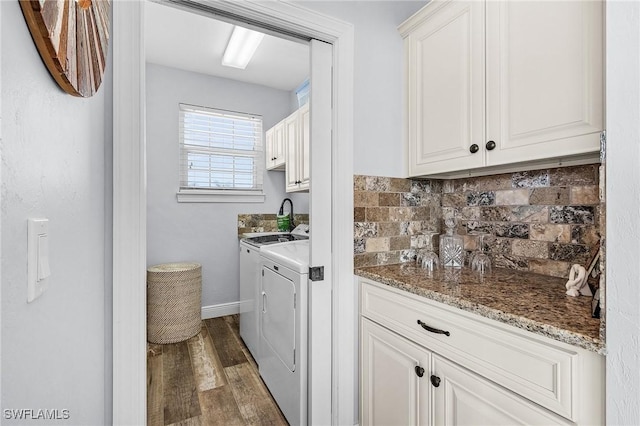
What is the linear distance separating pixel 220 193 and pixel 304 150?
4.13 feet

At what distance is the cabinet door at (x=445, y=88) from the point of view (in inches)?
51.5

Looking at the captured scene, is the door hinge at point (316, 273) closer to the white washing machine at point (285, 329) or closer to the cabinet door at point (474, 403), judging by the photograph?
the white washing machine at point (285, 329)

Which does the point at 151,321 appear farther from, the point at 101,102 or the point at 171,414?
the point at 101,102

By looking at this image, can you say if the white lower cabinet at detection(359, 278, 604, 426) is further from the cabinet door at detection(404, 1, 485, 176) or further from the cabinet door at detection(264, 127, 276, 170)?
the cabinet door at detection(264, 127, 276, 170)

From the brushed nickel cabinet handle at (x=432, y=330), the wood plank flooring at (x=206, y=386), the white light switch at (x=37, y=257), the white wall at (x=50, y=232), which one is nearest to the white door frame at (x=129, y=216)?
the white wall at (x=50, y=232)

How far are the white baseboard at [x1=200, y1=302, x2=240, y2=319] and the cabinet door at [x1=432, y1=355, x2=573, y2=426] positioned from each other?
8.81ft

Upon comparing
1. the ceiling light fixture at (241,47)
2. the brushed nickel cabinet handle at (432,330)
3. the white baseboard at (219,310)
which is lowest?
the white baseboard at (219,310)

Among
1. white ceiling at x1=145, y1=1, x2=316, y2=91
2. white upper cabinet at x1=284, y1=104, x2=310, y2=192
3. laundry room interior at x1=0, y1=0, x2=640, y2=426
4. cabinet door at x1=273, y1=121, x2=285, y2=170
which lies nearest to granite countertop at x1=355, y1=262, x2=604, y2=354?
laundry room interior at x1=0, y1=0, x2=640, y2=426

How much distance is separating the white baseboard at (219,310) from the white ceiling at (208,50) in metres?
2.50

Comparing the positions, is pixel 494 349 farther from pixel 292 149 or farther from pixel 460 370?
pixel 292 149

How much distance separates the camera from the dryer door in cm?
162

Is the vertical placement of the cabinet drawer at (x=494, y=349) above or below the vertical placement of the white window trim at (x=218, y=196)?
below

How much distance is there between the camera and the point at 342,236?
4.89 feet

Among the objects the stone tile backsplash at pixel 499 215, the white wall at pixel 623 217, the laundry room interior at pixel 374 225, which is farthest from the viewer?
the stone tile backsplash at pixel 499 215
